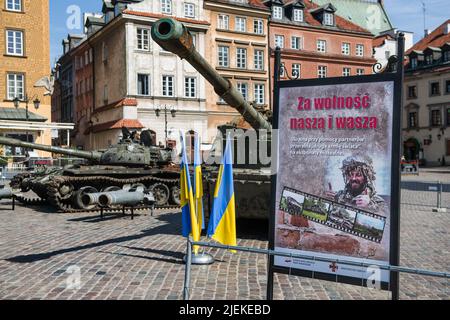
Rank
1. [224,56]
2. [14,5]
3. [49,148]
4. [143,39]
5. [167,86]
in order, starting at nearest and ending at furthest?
[49,148] → [14,5] → [143,39] → [167,86] → [224,56]

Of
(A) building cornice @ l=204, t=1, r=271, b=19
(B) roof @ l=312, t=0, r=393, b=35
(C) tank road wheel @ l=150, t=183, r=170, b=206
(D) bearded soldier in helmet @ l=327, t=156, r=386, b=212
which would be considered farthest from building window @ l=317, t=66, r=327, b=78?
(D) bearded soldier in helmet @ l=327, t=156, r=386, b=212

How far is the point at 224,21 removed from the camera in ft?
123

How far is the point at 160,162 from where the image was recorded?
1622 cm

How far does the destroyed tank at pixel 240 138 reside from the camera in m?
5.56

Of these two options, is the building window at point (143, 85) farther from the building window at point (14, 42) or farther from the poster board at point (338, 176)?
the poster board at point (338, 176)

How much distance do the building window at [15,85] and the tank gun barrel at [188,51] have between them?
2545cm

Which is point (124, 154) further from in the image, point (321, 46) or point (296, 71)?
point (321, 46)

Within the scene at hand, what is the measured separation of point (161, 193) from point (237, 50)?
25071 millimetres

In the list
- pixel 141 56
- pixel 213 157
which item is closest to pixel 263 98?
pixel 141 56

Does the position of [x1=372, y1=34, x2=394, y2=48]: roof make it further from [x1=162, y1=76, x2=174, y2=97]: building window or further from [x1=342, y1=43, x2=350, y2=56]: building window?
[x1=162, y1=76, x2=174, y2=97]: building window

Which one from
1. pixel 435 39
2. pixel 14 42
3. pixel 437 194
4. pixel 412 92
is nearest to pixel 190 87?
pixel 14 42

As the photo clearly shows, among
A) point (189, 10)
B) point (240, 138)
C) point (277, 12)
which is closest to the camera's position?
point (240, 138)

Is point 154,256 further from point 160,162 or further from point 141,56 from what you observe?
point 141,56

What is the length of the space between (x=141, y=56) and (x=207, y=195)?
2538 centimetres
